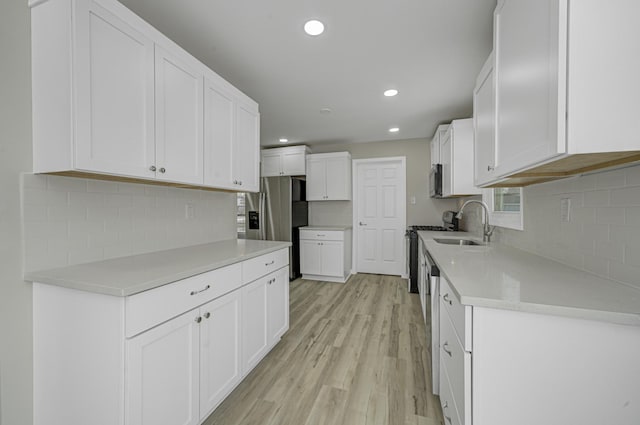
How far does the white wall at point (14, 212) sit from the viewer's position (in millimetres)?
1141

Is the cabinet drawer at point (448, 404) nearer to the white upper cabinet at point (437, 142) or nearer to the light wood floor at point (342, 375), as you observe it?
the light wood floor at point (342, 375)

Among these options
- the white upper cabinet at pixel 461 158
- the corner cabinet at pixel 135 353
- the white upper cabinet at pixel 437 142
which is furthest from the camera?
the white upper cabinet at pixel 437 142

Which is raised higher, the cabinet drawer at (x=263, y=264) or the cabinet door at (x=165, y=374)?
the cabinet drawer at (x=263, y=264)

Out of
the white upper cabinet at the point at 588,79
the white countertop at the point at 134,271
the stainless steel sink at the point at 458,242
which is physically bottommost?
the stainless steel sink at the point at 458,242

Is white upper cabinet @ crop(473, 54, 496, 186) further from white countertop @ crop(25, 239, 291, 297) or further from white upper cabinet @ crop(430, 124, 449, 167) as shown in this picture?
white upper cabinet @ crop(430, 124, 449, 167)

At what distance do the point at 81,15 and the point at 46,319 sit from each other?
139 cm

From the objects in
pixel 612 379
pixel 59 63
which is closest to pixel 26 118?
pixel 59 63

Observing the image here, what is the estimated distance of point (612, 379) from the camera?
30.6 inches

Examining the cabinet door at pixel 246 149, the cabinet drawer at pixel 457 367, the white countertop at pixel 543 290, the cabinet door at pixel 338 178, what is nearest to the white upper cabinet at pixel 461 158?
the white countertop at pixel 543 290

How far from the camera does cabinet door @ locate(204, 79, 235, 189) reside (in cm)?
187

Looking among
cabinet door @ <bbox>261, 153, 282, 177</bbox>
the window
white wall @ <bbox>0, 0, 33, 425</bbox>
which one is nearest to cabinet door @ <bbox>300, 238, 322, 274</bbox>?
cabinet door @ <bbox>261, 153, 282, 177</bbox>

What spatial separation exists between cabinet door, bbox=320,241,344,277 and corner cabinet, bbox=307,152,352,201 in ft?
2.69

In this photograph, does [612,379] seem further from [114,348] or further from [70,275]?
[70,275]

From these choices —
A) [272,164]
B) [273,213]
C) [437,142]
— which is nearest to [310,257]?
[273,213]
